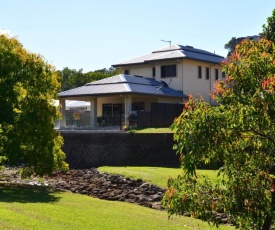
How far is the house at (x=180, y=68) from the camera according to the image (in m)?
48.5

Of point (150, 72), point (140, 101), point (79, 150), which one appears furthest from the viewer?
point (150, 72)

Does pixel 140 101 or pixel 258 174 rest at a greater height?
pixel 140 101

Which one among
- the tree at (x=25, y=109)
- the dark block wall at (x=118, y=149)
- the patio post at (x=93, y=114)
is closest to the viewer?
the tree at (x=25, y=109)

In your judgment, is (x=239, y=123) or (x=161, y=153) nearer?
(x=239, y=123)

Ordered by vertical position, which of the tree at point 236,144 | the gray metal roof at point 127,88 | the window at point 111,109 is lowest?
the tree at point 236,144

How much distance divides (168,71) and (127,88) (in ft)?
24.7

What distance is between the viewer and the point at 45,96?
24.0 metres

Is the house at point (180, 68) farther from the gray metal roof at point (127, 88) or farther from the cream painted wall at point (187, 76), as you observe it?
the gray metal roof at point (127, 88)

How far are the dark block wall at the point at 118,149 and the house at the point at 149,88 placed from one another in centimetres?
410

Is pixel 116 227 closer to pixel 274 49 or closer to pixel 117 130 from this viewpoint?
pixel 274 49

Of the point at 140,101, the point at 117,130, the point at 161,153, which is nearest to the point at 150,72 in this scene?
the point at 140,101

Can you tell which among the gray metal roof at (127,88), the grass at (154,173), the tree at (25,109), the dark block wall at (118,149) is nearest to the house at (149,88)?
the gray metal roof at (127,88)

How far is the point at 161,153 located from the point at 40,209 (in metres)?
18.6

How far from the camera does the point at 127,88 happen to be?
43562mm
